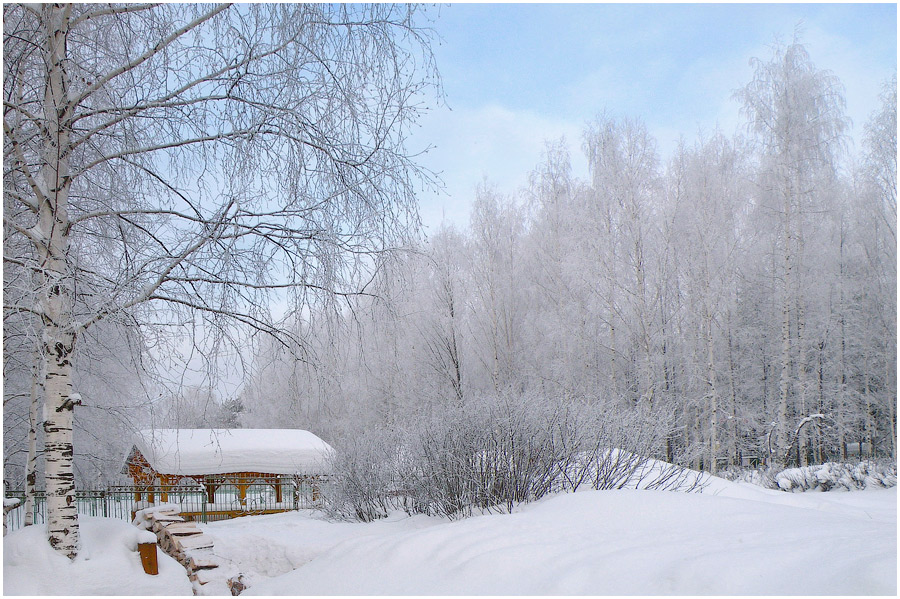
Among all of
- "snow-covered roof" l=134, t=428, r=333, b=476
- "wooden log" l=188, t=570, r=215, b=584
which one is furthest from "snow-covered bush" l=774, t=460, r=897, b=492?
"wooden log" l=188, t=570, r=215, b=584

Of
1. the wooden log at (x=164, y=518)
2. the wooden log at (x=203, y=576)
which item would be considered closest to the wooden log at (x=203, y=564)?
the wooden log at (x=203, y=576)

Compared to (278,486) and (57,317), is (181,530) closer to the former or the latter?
(57,317)

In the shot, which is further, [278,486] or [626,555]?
[278,486]

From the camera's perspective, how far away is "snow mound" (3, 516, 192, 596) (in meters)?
3.91

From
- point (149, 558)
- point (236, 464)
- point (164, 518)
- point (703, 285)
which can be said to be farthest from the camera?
point (703, 285)

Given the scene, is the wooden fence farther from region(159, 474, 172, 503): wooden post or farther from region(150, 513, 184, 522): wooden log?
region(150, 513, 184, 522): wooden log

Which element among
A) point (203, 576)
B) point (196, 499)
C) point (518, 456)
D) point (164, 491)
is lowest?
point (196, 499)

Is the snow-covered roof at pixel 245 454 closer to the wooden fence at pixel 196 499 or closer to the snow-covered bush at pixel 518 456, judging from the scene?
the wooden fence at pixel 196 499

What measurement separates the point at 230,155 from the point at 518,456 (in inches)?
145

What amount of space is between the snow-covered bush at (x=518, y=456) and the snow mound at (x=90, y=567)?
2.45 m

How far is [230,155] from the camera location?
13.3 ft

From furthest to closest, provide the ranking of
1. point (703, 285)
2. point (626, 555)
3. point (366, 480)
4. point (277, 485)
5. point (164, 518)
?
point (703, 285) < point (277, 485) < point (366, 480) < point (164, 518) < point (626, 555)

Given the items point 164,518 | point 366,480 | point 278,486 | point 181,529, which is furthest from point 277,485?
point 181,529

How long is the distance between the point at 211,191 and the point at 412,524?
373 centimetres
